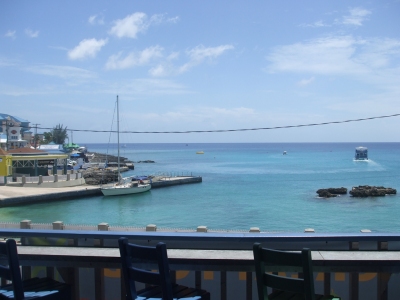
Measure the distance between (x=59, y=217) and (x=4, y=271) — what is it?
35533 millimetres

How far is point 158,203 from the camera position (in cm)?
4544

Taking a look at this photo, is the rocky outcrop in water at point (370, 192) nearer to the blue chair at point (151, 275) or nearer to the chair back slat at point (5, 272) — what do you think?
the blue chair at point (151, 275)

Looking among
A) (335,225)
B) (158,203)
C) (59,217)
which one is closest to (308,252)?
(335,225)

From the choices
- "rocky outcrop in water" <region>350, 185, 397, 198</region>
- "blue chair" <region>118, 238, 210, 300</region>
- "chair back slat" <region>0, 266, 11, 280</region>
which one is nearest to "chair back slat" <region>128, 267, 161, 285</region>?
"blue chair" <region>118, 238, 210, 300</region>

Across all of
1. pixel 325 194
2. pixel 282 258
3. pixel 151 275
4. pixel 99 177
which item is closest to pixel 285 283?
pixel 282 258

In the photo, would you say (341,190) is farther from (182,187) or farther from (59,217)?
(59,217)

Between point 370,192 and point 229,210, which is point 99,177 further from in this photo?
point 370,192

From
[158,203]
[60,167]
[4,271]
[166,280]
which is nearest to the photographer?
[166,280]

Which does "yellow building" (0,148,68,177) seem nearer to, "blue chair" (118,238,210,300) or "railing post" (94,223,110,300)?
"railing post" (94,223,110,300)

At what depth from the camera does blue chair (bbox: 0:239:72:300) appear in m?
2.81

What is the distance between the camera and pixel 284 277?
265 cm

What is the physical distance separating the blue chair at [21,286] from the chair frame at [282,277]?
1364 mm

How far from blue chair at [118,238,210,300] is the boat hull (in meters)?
46.8

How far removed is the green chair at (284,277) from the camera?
2.50m
